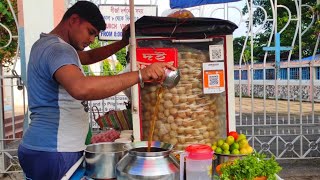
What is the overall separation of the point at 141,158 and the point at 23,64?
2.54 metres

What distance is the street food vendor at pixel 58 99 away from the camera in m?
1.56

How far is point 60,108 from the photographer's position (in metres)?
1.71

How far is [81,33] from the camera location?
1.84 metres

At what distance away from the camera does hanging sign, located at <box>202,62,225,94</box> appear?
2105 mm

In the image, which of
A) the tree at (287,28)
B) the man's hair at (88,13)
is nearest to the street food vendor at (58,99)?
the man's hair at (88,13)

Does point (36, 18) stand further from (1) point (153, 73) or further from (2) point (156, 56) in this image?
(1) point (153, 73)

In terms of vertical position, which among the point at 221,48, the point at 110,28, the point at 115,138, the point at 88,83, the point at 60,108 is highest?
the point at 110,28

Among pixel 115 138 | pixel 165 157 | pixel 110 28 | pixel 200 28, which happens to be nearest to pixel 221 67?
pixel 200 28

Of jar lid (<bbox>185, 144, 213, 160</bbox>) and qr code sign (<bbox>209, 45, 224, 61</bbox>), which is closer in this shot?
jar lid (<bbox>185, 144, 213, 160</bbox>)

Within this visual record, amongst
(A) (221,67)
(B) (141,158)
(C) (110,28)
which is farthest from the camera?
(C) (110,28)

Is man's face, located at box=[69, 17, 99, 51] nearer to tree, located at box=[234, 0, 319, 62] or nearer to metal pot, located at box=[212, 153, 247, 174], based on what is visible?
metal pot, located at box=[212, 153, 247, 174]

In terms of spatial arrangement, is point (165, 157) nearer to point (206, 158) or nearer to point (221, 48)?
point (206, 158)

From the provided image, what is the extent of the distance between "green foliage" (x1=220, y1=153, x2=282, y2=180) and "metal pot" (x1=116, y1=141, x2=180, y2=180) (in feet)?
0.65

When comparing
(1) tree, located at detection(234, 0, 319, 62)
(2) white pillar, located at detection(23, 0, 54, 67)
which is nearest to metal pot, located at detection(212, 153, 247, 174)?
(2) white pillar, located at detection(23, 0, 54, 67)
